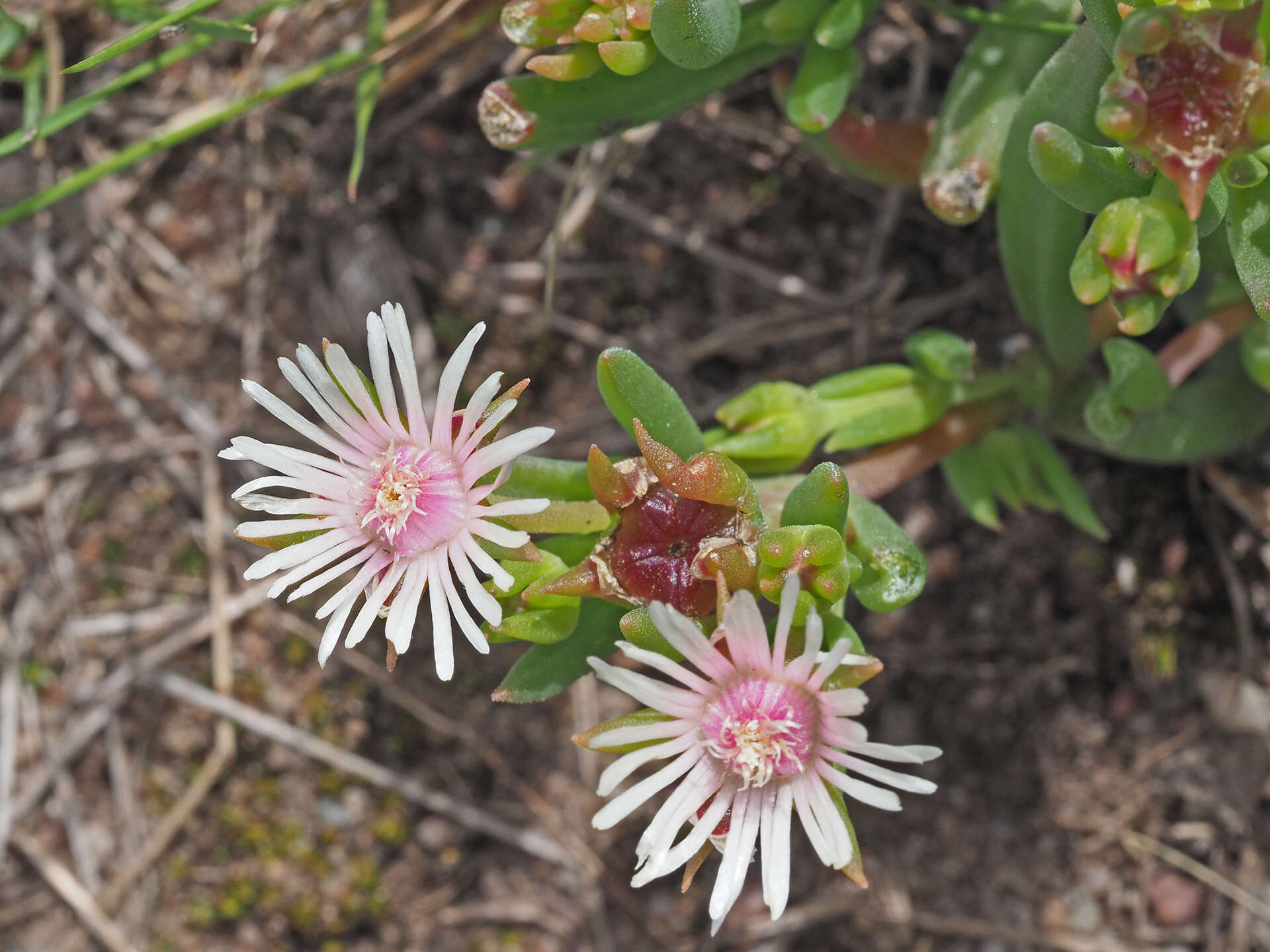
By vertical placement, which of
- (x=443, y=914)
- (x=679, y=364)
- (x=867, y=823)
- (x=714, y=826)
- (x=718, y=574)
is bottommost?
(x=443, y=914)

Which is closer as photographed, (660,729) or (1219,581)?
(660,729)

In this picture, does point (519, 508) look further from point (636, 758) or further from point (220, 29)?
point (220, 29)

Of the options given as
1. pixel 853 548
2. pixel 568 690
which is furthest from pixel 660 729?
pixel 568 690

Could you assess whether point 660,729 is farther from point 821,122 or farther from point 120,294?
point 120,294

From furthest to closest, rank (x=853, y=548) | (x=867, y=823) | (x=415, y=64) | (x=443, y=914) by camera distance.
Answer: (x=443, y=914), (x=867, y=823), (x=415, y=64), (x=853, y=548)

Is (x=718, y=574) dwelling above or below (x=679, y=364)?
above

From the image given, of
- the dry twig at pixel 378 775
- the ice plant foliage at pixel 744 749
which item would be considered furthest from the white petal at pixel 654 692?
the dry twig at pixel 378 775

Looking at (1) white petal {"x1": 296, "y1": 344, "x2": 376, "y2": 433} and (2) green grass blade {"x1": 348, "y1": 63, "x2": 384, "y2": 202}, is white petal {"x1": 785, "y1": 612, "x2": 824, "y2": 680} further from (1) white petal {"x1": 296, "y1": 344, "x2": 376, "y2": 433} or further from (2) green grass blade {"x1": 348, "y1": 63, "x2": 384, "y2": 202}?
(2) green grass blade {"x1": 348, "y1": 63, "x2": 384, "y2": 202}
